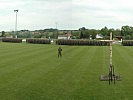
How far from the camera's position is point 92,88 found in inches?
563

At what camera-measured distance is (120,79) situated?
1675 centimetres

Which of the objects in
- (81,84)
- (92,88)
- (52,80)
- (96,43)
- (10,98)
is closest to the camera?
(10,98)

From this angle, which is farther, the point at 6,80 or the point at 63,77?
the point at 63,77

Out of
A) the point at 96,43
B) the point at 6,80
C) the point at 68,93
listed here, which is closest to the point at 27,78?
the point at 6,80

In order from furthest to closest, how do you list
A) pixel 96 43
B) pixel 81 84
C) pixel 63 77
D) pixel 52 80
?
pixel 96 43 → pixel 63 77 → pixel 52 80 → pixel 81 84

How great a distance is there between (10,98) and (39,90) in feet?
6.24

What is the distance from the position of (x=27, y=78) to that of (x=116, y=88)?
505cm

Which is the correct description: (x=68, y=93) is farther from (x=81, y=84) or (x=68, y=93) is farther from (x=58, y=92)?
(x=81, y=84)

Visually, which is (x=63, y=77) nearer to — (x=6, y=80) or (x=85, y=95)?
(x=6, y=80)

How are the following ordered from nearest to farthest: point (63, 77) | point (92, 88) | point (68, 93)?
point (68, 93) < point (92, 88) < point (63, 77)

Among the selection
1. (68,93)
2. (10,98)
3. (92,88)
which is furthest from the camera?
(92,88)

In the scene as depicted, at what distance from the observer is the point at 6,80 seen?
53.3 ft

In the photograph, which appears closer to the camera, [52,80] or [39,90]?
[39,90]

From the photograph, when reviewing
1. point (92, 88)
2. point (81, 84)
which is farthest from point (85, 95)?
point (81, 84)
